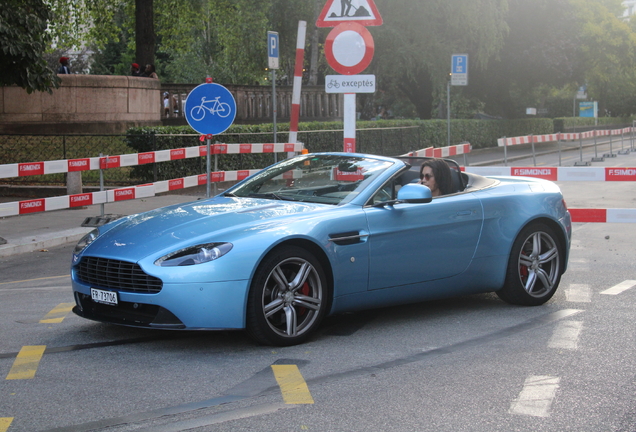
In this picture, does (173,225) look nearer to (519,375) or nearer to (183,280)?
(183,280)

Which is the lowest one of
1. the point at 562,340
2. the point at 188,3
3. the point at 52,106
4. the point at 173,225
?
the point at 562,340

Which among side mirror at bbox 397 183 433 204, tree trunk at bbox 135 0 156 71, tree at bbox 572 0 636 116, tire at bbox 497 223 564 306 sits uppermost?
tree at bbox 572 0 636 116

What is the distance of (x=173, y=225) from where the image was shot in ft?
18.0

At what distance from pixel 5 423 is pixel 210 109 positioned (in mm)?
8495

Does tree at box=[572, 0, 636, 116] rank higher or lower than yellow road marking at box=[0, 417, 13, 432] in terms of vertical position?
higher

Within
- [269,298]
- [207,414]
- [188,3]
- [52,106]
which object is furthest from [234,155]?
[207,414]

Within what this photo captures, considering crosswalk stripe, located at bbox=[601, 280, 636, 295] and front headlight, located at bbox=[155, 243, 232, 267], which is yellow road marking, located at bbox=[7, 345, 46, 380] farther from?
crosswalk stripe, located at bbox=[601, 280, 636, 295]

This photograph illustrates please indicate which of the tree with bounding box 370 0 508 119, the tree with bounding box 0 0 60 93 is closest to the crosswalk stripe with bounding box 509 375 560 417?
the tree with bounding box 0 0 60 93

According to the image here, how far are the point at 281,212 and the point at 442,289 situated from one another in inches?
57.4

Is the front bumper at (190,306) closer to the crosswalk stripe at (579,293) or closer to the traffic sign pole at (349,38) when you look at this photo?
the crosswalk stripe at (579,293)

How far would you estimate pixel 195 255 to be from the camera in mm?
5102

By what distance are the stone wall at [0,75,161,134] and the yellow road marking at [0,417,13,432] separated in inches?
659

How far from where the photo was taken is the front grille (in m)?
5.07

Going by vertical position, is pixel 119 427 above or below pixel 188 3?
below
